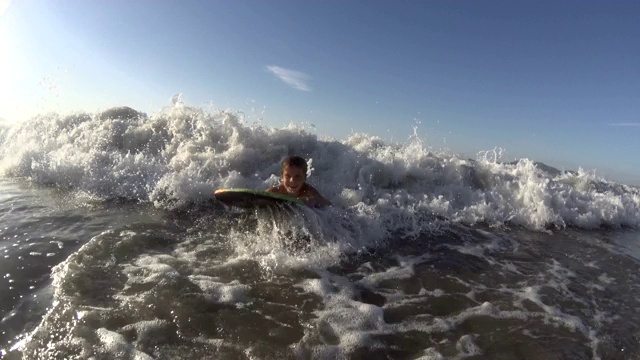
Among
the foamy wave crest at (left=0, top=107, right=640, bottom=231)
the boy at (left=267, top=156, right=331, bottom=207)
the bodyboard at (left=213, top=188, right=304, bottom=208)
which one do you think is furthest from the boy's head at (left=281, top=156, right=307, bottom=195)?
the foamy wave crest at (left=0, top=107, right=640, bottom=231)

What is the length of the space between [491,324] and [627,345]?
52.5 inches

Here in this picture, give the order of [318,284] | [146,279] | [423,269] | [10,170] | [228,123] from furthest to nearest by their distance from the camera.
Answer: [228,123]
[10,170]
[423,269]
[318,284]
[146,279]

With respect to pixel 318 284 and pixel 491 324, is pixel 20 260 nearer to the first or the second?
pixel 318 284

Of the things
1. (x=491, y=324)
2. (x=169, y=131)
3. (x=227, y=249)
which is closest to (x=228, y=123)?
(x=169, y=131)

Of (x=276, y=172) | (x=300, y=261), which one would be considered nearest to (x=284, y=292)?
(x=300, y=261)

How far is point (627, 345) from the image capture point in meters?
4.04

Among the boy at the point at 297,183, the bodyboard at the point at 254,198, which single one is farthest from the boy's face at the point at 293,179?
the bodyboard at the point at 254,198

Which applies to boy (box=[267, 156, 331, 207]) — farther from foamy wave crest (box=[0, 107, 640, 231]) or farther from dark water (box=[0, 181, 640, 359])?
foamy wave crest (box=[0, 107, 640, 231])

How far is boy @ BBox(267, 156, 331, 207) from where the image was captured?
6754 millimetres

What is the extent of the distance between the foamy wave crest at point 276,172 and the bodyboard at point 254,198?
183cm

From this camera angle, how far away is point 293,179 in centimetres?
681

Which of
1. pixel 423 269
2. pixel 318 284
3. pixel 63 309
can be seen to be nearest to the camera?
pixel 63 309

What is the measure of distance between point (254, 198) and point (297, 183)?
95 centimetres

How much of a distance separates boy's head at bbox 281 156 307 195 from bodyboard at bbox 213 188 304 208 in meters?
0.60
